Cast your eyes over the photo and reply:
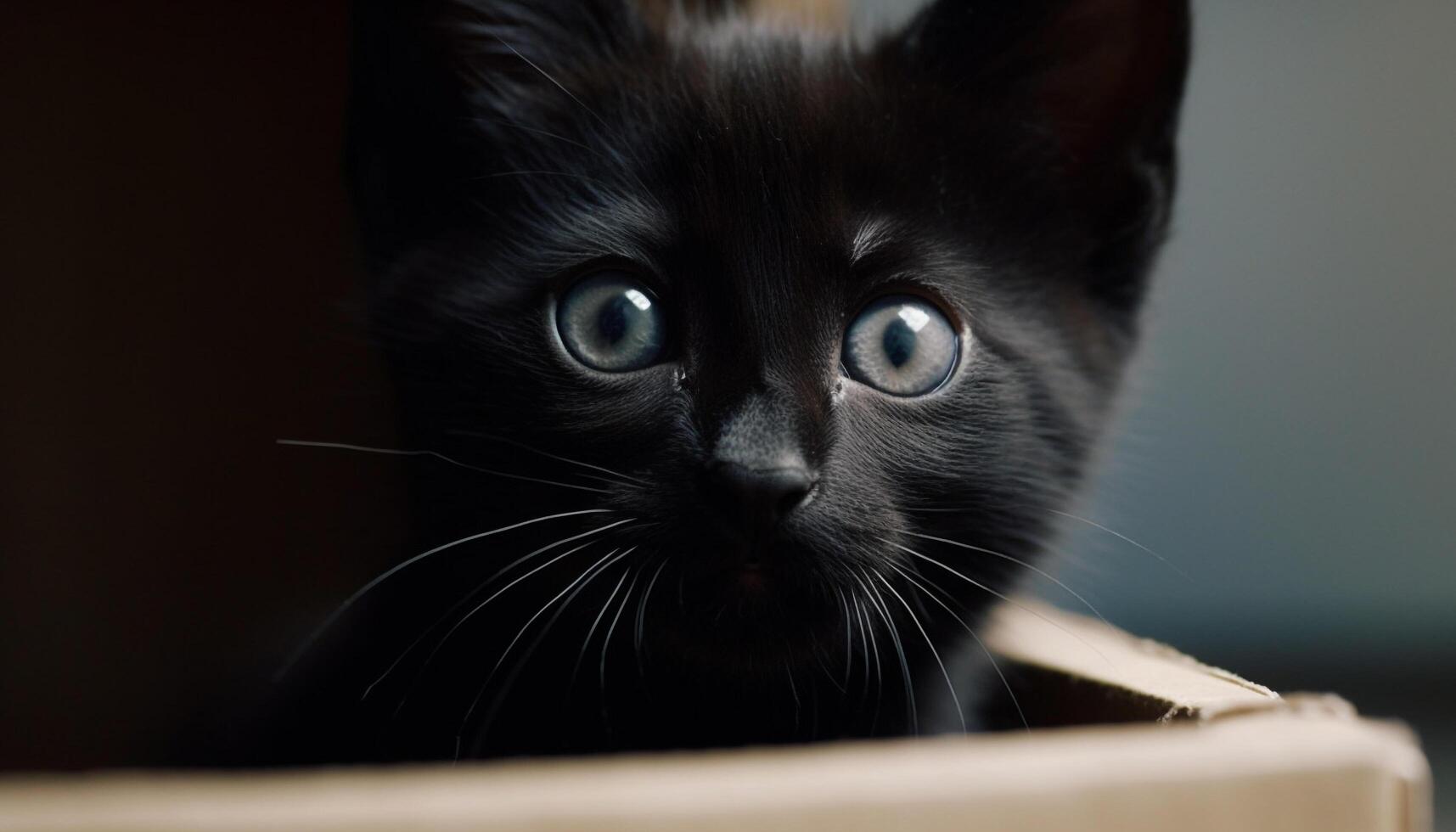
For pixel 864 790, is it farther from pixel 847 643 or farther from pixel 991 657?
pixel 991 657

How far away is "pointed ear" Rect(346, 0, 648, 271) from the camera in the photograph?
33.1 inches

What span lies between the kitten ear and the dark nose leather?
1.29 feet

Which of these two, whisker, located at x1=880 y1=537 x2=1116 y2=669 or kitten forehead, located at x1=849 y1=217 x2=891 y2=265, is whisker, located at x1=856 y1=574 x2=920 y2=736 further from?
kitten forehead, located at x1=849 y1=217 x2=891 y2=265

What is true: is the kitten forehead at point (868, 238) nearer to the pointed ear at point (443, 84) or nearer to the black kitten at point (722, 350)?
the black kitten at point (722, 350)

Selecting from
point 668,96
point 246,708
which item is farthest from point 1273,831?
point 246,708

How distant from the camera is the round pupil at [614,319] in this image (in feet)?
2.51

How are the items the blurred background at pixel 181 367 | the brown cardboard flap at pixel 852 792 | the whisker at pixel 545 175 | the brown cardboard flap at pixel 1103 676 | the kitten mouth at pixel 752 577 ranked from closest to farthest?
the brown cardboard flap at pixel 852 792
the brown cardboard flap at pixel 1103 676
the kitten mouth at pixel 752 577
the whisker at pixel 545 175
the blurred background at pixel 181 367

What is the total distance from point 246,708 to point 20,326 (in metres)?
0.45

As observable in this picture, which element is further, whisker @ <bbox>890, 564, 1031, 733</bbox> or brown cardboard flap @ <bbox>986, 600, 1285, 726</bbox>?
whisker @ <bbox>890, 564, 1031, 733</bbox>

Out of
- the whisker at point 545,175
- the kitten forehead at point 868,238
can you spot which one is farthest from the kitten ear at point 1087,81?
the whisker at point 545,175

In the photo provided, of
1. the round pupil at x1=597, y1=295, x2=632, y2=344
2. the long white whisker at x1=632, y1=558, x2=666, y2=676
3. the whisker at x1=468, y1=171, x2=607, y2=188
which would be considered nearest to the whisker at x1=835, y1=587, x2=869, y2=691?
the long white whisker at x1=632, y1=558, x2=666, y2=676

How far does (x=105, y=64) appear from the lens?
3.76ft

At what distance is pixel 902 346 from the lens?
2.60 ft

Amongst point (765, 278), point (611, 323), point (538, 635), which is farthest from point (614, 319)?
point (538, 635)
